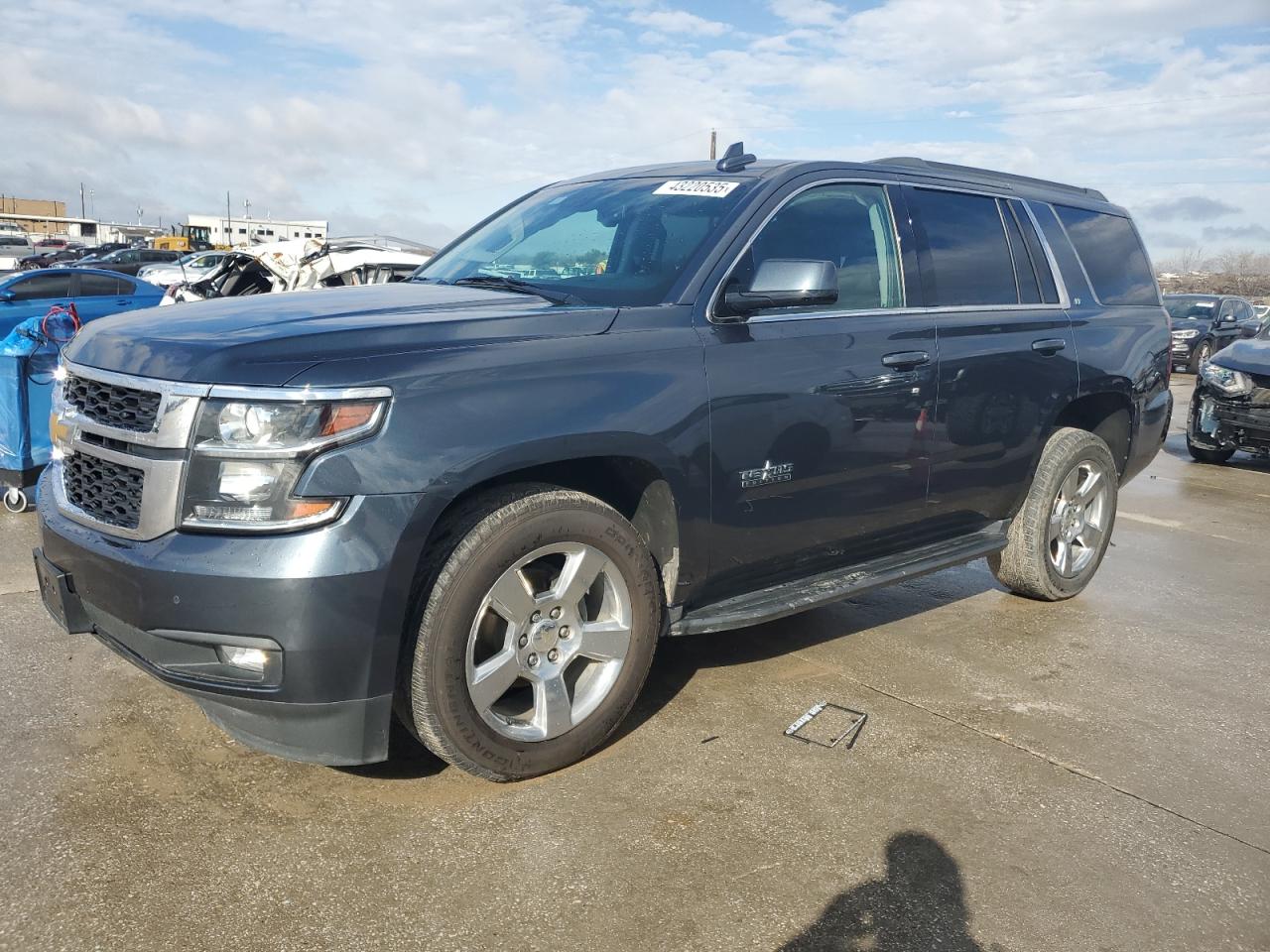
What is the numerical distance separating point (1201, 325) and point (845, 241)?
19.8m

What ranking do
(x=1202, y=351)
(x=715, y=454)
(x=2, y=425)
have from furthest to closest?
1. (x=1202, y=351)
2. (x=2, y=425)
3. (x=715, y=454)

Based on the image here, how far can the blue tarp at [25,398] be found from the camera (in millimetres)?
6660

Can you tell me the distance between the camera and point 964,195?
4.67 m

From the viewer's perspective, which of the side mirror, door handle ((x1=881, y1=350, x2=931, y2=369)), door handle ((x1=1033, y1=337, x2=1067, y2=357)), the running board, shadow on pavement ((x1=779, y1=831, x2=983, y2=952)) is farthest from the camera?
door handle ((x1=1033, y1=337, x2=1067, y2=357))

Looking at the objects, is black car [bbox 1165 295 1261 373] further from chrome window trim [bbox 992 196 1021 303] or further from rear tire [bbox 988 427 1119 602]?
chrome window trim [bbox 992 196 1021 303]

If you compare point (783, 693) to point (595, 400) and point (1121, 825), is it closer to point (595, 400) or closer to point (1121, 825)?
point (1121, 825)

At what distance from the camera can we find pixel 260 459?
104 inches

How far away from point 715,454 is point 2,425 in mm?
5458

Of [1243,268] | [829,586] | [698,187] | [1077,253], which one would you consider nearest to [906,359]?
[829,586]

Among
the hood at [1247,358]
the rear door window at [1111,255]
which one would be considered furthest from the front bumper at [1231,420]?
the rear door window at [1111,255]

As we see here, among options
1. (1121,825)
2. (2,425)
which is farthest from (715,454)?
(2,425)

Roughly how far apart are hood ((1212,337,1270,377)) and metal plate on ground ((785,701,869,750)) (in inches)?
317

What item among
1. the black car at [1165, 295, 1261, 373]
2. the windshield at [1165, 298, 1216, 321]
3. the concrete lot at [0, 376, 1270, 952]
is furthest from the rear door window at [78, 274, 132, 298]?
the windshield at [1165, 298, 1216, 321]

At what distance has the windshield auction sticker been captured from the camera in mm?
3887
